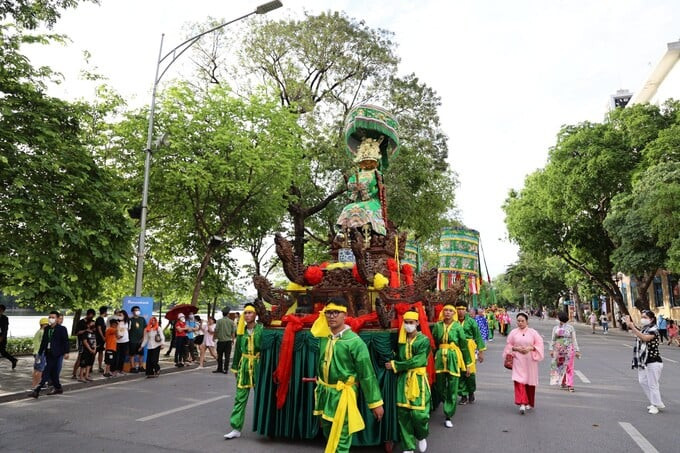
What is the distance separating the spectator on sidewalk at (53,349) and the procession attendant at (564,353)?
9.77 metres

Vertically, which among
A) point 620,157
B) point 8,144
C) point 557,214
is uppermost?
point 620,157

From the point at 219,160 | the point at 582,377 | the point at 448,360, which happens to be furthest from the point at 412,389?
the point at 219,160

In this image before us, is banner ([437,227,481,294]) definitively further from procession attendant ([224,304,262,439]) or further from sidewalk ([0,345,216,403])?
procession attendant ([224,304,262,439])

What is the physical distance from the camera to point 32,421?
23.9 ft

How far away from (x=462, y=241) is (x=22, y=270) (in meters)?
11.2

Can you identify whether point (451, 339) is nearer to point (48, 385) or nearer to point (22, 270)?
point (48, 385)

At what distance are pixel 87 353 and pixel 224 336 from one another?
3446 mm

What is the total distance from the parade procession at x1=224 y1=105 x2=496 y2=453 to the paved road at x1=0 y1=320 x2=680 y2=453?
390 millimetres

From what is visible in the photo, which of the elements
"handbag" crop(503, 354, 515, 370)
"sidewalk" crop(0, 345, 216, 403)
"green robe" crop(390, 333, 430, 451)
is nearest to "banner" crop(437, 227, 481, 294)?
"handbag" crop(503, 354, 515, 370)

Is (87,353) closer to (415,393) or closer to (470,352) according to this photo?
(470,352)

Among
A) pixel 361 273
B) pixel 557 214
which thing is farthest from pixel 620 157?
pixel 361 273

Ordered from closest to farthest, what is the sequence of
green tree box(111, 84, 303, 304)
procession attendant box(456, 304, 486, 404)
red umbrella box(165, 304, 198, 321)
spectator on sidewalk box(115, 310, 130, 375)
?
procession attendant box(456, 304, 486, 404), spectator on sidewalk box(115, 310, 130, 375), red umbrella box(165, 304, 198, 321), green tree box(111, 84, 303, 304)

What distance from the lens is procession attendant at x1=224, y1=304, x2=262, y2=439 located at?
20.5 feet

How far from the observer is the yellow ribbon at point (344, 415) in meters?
4.53
